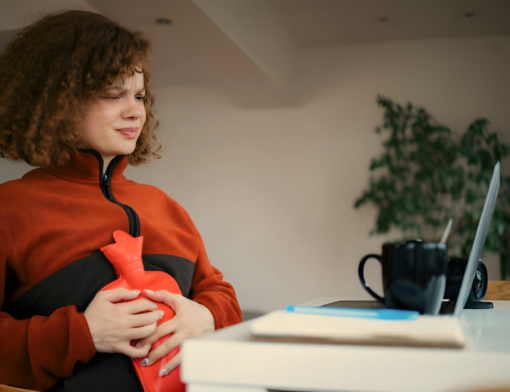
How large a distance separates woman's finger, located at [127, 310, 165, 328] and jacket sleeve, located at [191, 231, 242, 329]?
16cm

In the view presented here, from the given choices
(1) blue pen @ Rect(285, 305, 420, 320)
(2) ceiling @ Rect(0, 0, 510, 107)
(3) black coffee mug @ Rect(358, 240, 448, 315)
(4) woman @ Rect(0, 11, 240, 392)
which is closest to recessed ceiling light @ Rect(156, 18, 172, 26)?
(2) ceiling @ Rect(0, 0, 510, 107)

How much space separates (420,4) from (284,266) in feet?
7.73

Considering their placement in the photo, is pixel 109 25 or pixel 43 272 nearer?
pixel 43 272

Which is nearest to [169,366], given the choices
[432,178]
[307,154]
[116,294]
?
[116,294]

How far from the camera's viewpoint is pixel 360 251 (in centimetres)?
391

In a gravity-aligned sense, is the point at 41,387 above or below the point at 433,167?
below

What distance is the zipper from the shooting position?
Result: 3.07 ft

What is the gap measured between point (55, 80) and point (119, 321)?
50 cm

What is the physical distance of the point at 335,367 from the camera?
12.6 inches

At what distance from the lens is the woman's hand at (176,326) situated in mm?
804

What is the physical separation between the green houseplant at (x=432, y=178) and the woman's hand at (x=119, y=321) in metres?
3.07

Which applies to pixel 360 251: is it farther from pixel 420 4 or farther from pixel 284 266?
pixel 420 4

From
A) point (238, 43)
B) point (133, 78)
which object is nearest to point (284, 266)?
point (238, 43)

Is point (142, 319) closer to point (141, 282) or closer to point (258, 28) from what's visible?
point (141, 282)
